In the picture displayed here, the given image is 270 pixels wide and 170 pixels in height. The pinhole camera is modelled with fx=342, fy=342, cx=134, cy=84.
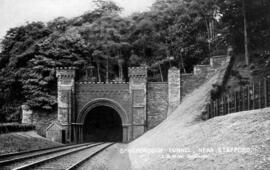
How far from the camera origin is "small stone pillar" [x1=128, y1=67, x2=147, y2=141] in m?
27.0

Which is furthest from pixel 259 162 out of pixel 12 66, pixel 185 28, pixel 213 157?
pixel 12 66

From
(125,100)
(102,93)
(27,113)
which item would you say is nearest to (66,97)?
(102,93)

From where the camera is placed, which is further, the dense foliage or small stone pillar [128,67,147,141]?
the dense foliage

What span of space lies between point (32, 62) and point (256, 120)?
1234 inches

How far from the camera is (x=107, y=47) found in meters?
38.2

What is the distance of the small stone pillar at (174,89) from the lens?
26.8 m

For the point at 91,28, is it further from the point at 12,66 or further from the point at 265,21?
the point at 265,21

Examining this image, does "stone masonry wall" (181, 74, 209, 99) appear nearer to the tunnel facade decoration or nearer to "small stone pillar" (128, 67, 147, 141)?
the tunnel facade decoration

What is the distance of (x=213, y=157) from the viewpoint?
698 cm

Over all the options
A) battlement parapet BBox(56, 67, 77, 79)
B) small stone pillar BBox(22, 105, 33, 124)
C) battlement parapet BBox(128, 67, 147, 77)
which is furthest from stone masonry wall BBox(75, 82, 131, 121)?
small stone pillar BBox(22, 105, 33, 124)

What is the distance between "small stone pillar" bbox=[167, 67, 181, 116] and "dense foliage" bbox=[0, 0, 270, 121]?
17.1 feet

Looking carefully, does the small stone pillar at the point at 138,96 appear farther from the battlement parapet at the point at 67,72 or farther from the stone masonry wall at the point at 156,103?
the battlement parapet at the point at 67,72

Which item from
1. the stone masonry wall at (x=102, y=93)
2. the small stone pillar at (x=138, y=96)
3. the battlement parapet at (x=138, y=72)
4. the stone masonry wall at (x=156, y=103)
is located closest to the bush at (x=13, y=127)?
the stone masonry wall at (x=102, y=93)

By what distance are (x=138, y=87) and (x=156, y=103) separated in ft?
6.36
